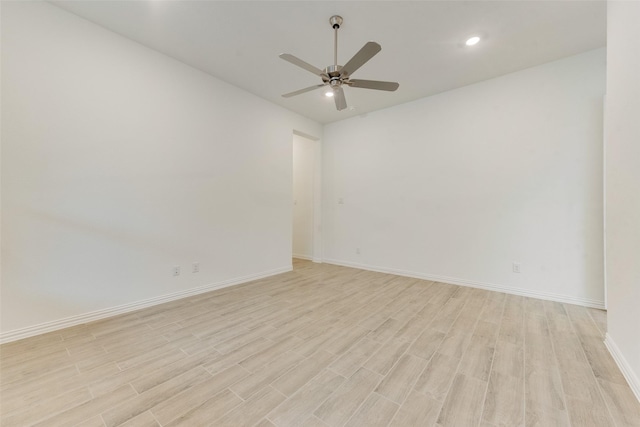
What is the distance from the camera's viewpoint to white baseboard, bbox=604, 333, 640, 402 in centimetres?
146

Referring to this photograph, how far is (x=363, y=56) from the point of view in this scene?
195 centimetres

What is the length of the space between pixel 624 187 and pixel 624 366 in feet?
4.00

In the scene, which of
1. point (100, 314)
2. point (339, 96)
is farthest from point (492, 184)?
point (100, 314)

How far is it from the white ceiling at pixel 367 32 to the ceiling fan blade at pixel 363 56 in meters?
0.59

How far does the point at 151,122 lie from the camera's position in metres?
2.82

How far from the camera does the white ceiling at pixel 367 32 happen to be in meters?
2.20

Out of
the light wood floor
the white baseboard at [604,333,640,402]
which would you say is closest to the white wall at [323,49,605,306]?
the light wood floor

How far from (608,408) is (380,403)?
1.29 metres

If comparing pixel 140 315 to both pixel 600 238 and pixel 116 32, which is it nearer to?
pixel 116 32

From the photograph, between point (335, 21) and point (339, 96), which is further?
point (339, 96)

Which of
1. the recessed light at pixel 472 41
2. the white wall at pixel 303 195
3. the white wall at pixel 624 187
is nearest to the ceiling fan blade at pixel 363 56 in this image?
the recessed light at pixel 472 41

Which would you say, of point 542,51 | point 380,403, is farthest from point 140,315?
point 542,51

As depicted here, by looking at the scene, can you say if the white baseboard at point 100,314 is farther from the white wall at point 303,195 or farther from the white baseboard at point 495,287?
the white baseboard at point 495,287

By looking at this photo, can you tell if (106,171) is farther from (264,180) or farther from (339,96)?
(339,96)
